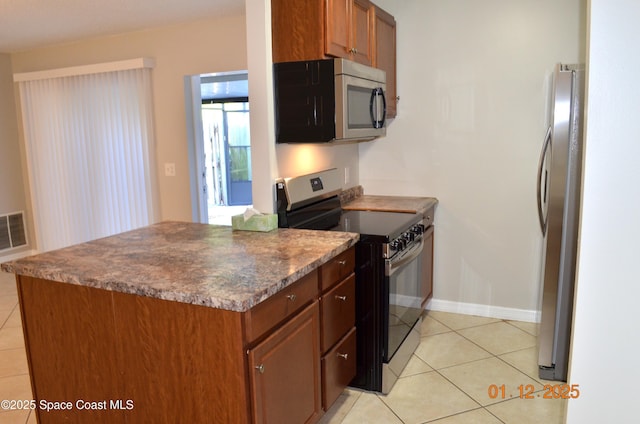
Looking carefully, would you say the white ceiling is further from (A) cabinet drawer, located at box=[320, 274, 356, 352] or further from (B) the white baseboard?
(B) the white baseboard

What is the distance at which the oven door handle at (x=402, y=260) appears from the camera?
245 cm

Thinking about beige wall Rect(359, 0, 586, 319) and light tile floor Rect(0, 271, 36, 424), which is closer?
light tile floor Rect(0, 271, 36, 424)

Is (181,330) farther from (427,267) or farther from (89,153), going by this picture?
(89,153)

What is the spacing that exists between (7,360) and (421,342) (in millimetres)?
2591

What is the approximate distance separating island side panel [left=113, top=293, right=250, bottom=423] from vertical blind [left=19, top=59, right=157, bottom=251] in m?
3.04

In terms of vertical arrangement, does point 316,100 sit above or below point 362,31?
below

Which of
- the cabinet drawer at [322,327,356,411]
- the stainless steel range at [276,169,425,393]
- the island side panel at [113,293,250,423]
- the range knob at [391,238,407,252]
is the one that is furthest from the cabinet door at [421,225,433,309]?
the island side panel at [113,293,250,423]

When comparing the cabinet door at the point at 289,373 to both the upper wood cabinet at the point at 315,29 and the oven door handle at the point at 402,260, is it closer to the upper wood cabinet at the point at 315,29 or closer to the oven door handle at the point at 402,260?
the oven door handle at the point at 402,260

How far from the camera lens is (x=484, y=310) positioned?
142 inches

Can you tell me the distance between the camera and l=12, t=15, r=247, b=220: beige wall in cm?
412

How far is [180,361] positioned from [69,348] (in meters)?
0.55

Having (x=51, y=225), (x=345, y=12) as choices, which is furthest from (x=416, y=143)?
(x=51, y=225)
